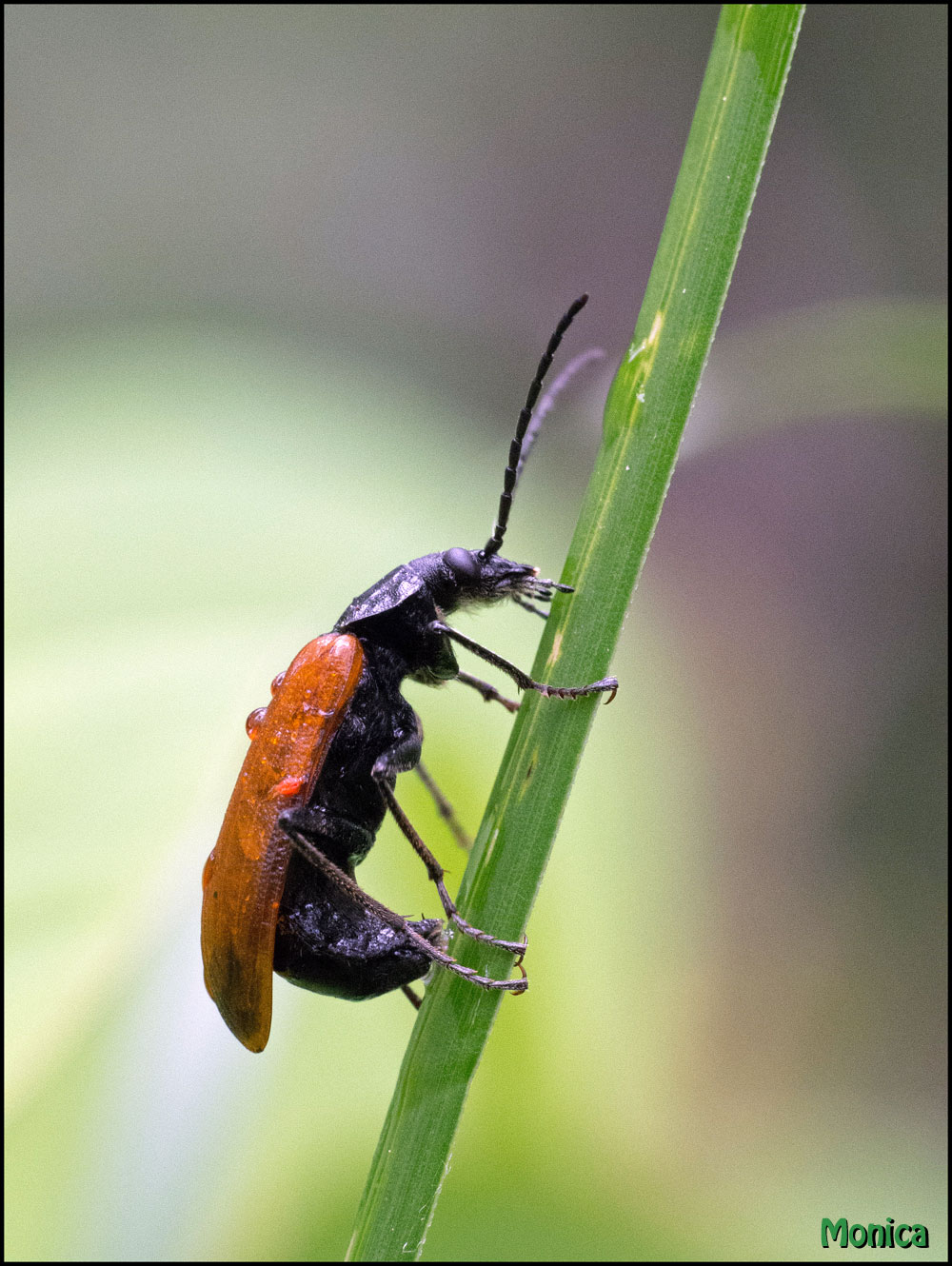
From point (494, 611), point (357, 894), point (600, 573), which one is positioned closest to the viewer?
point (600, 573)

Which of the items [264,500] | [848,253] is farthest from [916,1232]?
[848,253]

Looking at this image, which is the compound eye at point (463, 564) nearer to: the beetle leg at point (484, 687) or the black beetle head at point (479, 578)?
the black beetle head at point (479, 578)

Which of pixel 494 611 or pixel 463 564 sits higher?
pixel 494 611

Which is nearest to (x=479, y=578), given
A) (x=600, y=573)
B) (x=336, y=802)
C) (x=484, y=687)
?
(x=484, y=687)

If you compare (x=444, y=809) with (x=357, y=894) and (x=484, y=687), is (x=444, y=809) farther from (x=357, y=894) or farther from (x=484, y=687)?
(x=357, y=894)

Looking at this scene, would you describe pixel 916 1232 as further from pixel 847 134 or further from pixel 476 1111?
pixel 847 134

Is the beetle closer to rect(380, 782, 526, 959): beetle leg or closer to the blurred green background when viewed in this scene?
rect(380, 782, 526, 959): beetle leg

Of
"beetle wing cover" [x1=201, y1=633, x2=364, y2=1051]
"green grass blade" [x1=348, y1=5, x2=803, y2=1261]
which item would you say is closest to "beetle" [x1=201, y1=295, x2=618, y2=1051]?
"beetle wing cover" [x1=201, y1=633, x2=364, y2=1051]
